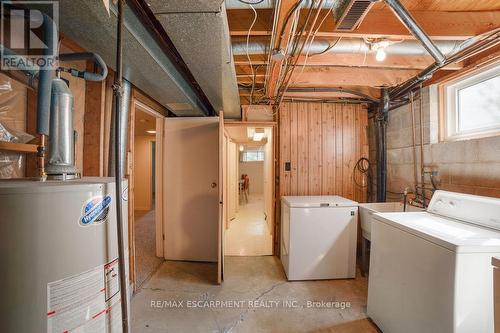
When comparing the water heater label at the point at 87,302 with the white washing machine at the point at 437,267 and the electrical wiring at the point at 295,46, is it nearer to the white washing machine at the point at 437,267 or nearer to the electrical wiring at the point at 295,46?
the electrical wiring at the point at 295,46

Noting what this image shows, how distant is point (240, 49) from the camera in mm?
1676

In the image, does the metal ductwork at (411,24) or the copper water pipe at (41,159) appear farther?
the metal ductwork at (411,24)

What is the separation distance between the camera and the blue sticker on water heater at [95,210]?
802mm

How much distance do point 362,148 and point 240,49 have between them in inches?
92.0

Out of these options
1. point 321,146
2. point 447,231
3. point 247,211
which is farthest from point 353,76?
point 247,211

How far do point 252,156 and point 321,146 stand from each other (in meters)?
6.21

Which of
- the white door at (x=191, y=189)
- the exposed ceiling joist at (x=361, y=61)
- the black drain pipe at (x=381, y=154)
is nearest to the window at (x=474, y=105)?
the exposed ceiling joist at (x=361, y=61)

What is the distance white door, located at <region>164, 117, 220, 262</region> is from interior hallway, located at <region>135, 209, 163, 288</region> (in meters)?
0.24

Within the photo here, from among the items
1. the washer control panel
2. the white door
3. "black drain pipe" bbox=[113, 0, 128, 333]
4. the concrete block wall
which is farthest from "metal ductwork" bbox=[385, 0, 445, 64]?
the white door

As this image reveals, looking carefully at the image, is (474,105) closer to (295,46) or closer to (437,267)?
(437,267)

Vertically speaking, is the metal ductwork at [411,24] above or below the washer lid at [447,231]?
above

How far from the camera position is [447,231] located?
136cm

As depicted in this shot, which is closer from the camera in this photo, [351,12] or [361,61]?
[351,12]

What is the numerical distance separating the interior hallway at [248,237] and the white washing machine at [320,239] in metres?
0.78
